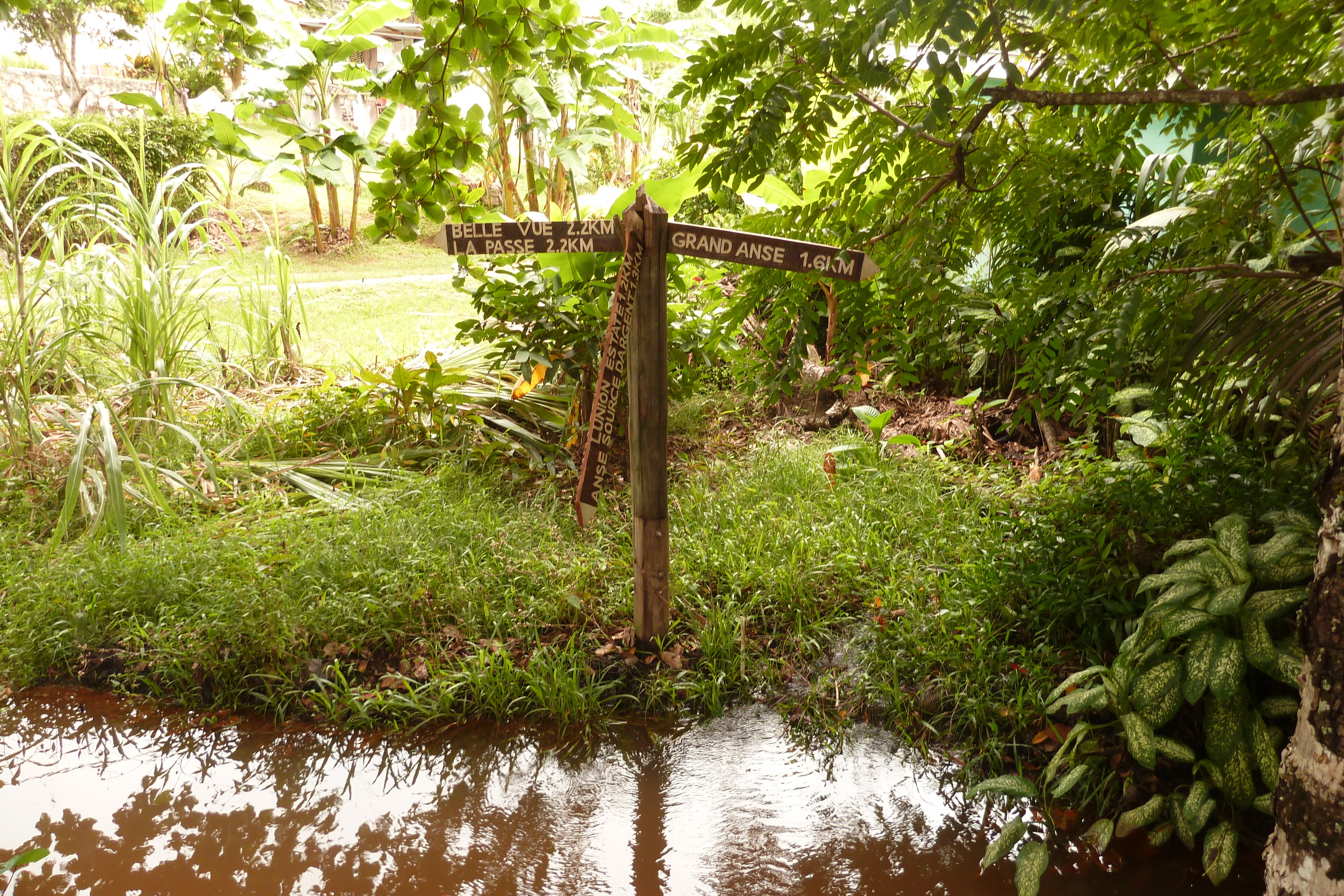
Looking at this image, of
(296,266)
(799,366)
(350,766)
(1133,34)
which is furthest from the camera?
(296,266)

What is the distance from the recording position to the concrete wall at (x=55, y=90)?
14539 millimetres

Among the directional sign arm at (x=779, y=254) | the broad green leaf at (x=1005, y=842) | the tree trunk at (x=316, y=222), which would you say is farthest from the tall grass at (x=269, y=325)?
the broad green leaf at (x=1005, y=842)

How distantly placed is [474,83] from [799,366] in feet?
18.6

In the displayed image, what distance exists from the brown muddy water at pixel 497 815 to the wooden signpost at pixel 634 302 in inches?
34.5

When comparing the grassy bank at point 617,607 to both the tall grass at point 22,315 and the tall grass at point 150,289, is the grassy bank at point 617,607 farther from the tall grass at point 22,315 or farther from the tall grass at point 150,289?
the tall grass at point 150,289

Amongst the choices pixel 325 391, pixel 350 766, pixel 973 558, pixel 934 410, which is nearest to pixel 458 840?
pixel 350 766

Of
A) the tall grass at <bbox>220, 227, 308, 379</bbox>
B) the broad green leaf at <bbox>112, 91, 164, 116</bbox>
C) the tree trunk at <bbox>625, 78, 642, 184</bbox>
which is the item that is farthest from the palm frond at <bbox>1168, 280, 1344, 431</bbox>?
the tree trunk at <bbox>625, 78, 642, 184</bbox>

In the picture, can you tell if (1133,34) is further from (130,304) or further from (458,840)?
(130,304)

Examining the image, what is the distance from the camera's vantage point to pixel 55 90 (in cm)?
1552

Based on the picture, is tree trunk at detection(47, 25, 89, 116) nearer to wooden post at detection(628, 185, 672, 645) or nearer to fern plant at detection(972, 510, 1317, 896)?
wooden post at detection(628, 185, 672, 645)

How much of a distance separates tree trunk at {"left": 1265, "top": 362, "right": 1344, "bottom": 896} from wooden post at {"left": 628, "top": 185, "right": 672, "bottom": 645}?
6.15 feet

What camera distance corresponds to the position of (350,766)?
2832mm

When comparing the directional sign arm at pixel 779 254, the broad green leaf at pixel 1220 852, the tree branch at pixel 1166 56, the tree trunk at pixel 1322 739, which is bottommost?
the broad green leaf at pixel 1220 852

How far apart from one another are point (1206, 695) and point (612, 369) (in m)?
2.15
